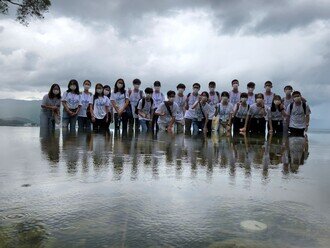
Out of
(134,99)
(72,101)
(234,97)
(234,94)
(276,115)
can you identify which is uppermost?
(234,94)

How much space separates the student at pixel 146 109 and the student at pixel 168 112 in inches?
19.1

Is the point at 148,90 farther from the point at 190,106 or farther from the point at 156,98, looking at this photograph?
the point at 190,106

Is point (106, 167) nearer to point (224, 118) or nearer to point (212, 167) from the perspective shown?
point (212, 167)

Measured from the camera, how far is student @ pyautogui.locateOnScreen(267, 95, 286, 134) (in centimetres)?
1348

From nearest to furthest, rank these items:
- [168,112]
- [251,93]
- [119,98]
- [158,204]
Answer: [158,204] → [168,112] → [119,98] → [251,93]

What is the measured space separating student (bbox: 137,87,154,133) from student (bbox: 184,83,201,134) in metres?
1.38

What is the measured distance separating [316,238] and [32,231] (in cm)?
153

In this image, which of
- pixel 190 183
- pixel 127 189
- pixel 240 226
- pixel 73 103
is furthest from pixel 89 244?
pixel 73 103

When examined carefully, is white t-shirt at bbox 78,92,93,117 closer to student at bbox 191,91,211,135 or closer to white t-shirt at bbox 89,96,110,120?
white t-shirt at bbox 89,96,110,120

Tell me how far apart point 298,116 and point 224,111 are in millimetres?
2615

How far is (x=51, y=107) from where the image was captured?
13.2 m

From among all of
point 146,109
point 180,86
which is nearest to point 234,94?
point 180,86

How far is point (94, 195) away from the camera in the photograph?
285cm

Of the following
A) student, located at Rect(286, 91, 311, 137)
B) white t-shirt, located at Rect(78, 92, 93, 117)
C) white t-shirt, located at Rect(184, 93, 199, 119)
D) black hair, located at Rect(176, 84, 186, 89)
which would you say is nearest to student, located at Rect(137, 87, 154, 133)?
black hair, located at Rect(176, 84, 186, 89)
